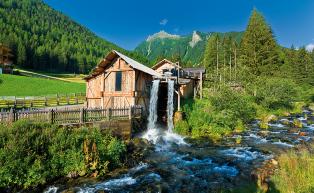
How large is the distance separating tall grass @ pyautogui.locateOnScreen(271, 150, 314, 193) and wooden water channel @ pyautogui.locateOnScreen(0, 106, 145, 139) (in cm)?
1135

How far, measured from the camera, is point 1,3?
644 ft

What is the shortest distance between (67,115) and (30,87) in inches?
1968

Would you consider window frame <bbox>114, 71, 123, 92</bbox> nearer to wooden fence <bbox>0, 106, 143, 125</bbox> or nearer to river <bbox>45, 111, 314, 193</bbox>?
river <bbox>45, 111, 314, 193</bbox>

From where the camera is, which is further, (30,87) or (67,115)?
(30,87)

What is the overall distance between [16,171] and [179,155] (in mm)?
10298

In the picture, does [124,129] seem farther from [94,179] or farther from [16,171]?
[16,171]

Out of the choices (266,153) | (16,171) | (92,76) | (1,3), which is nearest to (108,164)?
(16,171)

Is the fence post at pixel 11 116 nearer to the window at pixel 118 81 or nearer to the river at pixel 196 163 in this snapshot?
the river at pixel 196 163

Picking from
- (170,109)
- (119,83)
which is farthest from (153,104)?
(119,83)

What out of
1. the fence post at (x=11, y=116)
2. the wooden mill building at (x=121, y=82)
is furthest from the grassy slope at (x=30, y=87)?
the fence post at (x=11, y=116)

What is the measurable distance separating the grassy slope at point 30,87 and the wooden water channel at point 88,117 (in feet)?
129

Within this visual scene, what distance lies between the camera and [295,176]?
1061 cm

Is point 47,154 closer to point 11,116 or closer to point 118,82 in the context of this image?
point 11,116

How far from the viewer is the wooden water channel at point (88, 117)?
14641 millimetres
